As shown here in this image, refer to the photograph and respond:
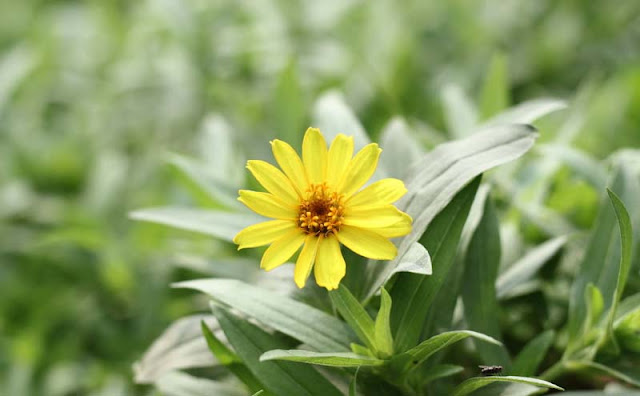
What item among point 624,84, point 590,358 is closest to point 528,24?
point 624,84

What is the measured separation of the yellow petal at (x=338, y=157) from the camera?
477 millimetres

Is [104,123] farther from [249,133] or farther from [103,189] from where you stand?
[249,133]

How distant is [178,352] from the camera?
563 millimetres

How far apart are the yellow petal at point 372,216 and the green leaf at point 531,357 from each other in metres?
0.17

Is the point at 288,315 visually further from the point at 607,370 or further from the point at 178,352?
the point at 607,370

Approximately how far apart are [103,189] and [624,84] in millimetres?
825

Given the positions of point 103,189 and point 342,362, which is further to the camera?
point 103,189

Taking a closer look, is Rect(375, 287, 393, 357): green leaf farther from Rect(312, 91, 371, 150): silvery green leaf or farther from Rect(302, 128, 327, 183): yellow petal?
Rect(312, 91, 371, 150): silvery green leaf

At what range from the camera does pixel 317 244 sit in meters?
0.47

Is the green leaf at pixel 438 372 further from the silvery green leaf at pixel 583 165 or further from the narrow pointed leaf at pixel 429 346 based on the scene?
the silvery green leaf at pixel 583 165

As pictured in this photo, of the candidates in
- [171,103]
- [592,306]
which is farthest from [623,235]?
[171,103]

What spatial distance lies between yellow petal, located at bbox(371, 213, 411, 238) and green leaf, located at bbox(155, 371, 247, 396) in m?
0.21

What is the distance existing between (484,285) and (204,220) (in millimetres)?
252

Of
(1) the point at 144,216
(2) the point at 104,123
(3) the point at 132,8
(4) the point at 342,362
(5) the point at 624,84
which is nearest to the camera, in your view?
(4) the point at 342,362
